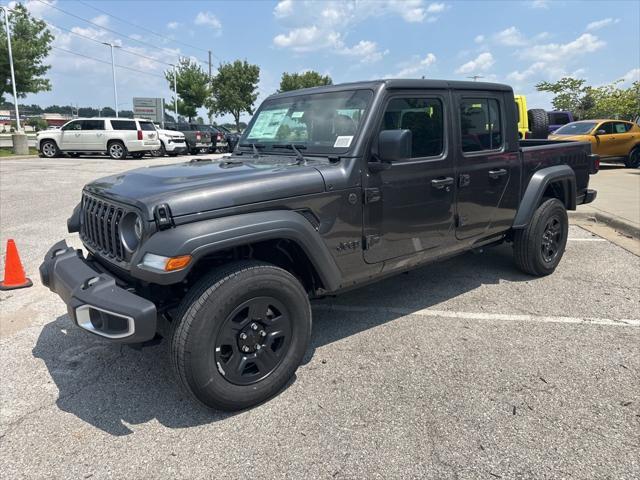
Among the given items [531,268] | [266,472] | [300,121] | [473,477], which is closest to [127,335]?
[266,472]

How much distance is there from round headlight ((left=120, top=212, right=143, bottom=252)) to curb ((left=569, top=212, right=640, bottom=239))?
6.91 m

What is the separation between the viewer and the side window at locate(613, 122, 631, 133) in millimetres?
16094

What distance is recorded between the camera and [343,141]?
10.8 feet

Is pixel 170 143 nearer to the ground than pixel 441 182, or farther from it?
farther from it

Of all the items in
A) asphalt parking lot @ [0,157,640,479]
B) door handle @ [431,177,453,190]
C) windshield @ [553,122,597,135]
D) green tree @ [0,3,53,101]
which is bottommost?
asphalt parking lot @ [0,157,640,479]

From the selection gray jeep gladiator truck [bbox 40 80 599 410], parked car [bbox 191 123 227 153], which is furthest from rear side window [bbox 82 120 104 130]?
gray jeep gladiator truck [bbox 40 80 599 410]

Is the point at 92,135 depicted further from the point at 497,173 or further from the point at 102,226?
the point at 497,173

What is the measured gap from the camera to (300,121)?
3723 mm

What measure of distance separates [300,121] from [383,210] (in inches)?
40.3

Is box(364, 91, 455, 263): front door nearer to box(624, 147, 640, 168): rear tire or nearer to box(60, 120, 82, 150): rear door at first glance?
box(624, 147, 640, 168): rear tire

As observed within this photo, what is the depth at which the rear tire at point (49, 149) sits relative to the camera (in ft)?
66.0

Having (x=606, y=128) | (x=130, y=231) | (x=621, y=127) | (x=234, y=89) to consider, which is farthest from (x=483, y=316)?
(x=234, y=89)

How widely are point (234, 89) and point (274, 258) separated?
4319cm

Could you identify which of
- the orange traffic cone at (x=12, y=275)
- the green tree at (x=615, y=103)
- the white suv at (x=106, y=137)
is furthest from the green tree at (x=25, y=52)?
the green tree at (x=615, y=103)
